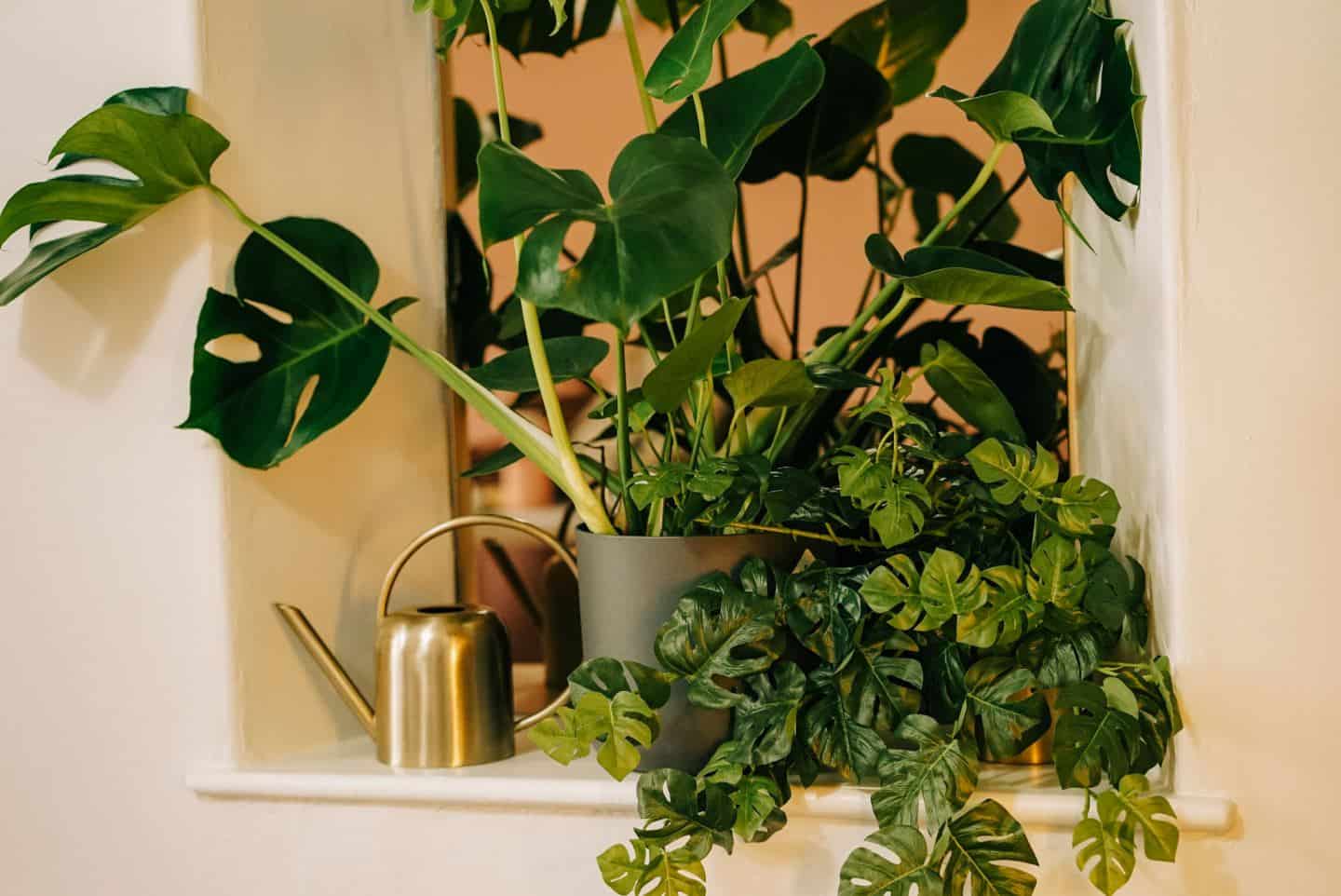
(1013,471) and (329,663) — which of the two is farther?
(329,663)

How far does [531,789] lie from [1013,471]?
0.49 metres

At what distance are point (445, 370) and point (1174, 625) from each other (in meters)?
0.65

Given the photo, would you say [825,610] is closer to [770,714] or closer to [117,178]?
[770,714]

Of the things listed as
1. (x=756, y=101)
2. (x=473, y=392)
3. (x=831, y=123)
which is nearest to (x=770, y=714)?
(x=473, y=392)

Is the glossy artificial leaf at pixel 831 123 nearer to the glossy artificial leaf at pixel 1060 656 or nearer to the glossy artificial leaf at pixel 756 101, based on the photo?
the glossy artificial leaf at pixel 756 101

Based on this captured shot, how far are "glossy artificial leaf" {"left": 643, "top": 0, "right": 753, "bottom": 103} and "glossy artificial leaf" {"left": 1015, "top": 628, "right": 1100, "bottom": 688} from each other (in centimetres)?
50

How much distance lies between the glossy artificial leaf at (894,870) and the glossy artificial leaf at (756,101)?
532 mm

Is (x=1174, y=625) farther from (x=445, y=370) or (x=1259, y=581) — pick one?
(x=445, y=370)

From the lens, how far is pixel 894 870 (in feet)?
2.59

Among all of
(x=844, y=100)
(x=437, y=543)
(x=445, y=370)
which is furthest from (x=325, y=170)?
(x=844, y=100)

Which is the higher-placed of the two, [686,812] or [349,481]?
[349,481]

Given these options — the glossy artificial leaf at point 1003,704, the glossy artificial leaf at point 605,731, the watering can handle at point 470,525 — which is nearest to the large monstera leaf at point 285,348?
the watering can handle at point 470,525

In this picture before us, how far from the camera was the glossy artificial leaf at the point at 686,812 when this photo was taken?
2.74 feet

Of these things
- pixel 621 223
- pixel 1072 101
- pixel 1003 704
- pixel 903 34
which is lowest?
pixel 1003 704
